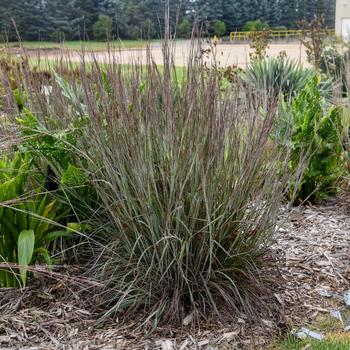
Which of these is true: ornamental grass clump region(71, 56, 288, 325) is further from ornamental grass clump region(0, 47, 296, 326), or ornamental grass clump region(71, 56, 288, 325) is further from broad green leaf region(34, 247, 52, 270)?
broad green leaf region(34, 247, 52, 270)

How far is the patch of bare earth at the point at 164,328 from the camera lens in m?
3.16

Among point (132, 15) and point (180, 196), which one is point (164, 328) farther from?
point (132, 15)

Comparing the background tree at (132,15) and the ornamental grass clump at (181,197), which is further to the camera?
the background tree at (132,15)

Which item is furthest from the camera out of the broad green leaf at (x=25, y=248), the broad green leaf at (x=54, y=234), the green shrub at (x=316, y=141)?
the green shrub at (x=316, y=141)

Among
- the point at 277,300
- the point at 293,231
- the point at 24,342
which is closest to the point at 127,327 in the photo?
the point at 24,342

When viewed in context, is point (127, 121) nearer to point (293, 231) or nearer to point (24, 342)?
point (24, 342)

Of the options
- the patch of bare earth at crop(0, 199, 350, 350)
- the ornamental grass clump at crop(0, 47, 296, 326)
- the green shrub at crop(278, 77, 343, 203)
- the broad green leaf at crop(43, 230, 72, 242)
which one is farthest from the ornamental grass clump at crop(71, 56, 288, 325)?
the green shrub at crop(278, 77, 343, 203)

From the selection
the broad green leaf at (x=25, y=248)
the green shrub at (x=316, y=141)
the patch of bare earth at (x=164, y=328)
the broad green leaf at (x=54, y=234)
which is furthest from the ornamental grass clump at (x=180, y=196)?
the green shrub at (x=316, y=141)

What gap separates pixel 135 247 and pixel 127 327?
451 mm

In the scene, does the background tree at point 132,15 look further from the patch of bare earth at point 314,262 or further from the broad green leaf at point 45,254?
the patch of bare earth at point 314,262

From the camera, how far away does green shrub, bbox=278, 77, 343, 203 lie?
5.12 m

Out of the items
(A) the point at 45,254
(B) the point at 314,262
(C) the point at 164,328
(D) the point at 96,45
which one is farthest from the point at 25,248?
(B) the point at 314,262

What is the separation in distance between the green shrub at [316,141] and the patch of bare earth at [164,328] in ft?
3.51

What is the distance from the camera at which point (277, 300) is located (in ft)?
11.6
